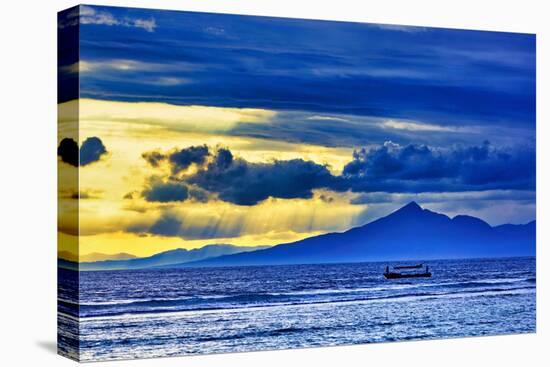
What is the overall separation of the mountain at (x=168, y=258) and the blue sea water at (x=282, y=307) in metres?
0.11

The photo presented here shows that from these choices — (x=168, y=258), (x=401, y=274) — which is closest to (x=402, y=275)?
(x=401, y=274)

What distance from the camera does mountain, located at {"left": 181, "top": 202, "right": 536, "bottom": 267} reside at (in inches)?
796

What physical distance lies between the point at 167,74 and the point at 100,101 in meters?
1.08

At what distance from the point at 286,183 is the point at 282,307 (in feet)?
5.80

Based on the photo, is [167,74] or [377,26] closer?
[167,74]

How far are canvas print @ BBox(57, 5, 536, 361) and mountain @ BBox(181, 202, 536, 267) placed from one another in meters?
0.03

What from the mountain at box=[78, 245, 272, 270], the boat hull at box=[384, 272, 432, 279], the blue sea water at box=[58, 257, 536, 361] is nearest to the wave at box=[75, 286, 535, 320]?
the blue sea water at box=[58, 257, 536, 361]

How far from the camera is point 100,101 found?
61.2ft

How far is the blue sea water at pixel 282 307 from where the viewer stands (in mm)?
18719

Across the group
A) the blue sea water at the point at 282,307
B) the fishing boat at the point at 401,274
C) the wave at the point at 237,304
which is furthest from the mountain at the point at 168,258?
the fishing boat at the point at 401,274

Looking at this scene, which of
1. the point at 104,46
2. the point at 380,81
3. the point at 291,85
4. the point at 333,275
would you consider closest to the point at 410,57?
the point at 380,81

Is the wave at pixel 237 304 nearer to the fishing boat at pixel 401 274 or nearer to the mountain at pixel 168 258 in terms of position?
the fishing boat at pixel 401 274

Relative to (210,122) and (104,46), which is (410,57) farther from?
(104,46)

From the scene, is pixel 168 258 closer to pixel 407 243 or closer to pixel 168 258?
pixel 168 258
